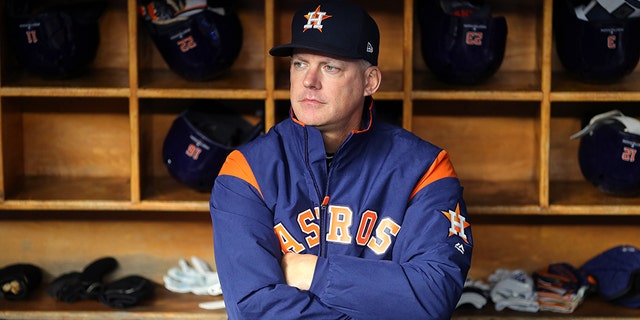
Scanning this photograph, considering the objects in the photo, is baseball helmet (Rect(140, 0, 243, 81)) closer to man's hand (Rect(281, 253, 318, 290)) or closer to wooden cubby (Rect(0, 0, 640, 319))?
wooden cubby (Rect(0, 0, 640, 319))

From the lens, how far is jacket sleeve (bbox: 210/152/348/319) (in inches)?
76.7

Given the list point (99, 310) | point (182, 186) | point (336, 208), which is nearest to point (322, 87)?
point (336, 208)

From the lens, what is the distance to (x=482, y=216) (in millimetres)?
3236

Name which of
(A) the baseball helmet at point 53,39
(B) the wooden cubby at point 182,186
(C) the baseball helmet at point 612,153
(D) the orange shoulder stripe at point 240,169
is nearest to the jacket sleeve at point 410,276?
(D) the orange shoulder stripe at point 240,169

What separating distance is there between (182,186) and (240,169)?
3.30 feet

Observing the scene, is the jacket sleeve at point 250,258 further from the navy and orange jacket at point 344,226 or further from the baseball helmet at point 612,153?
the baseball helmet at point 612,153

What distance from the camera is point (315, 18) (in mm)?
2051

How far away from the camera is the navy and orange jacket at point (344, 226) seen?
1944 millimetres

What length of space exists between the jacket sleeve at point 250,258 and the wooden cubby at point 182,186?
0.81m

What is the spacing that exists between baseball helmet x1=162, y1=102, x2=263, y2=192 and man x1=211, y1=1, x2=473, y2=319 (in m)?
0.77

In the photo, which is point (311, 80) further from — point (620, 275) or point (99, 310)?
point (620, 275)

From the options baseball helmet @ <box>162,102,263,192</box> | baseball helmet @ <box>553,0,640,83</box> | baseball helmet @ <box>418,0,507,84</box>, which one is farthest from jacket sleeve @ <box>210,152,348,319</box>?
baseball helmet @ <box>553,0,640,83</box>

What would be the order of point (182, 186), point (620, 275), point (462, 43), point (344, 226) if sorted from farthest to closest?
point (182, 186)
point (620, 275)
point (462, 43)
point (344, 226)

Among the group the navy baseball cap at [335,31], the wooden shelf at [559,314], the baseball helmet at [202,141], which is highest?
the navy baseball cap at [335,31]
